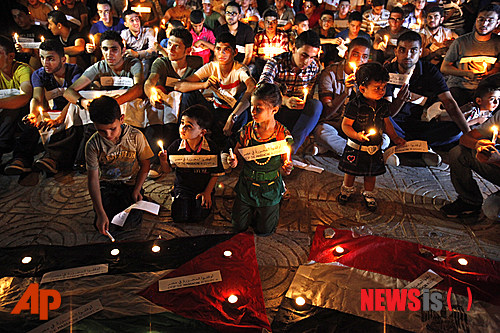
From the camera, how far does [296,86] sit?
15.1 ft

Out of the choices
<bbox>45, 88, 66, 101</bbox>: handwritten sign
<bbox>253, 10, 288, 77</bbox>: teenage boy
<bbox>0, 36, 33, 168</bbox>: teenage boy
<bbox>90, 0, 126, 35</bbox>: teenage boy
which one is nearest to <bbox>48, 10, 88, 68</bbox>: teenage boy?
<bbox>90, 0, 126, 35</bbox>: teenage boy

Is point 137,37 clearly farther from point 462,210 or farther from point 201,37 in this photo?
point 462,210

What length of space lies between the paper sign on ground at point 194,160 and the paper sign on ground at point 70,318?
133 centimetres

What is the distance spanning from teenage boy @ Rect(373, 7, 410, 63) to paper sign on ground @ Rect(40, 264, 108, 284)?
567 centimetres

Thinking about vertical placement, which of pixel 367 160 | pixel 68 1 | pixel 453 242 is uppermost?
pixel 68 1

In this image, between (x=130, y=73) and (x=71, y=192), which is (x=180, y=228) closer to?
(x=71, y=192)

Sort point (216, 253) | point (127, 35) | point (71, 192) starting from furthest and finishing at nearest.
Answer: point (127, 35) < point (71, 192) < point (216, 253)

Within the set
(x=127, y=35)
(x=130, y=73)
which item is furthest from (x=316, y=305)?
(x=127, y=35)

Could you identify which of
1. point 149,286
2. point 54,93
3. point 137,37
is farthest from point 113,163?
point 137,37

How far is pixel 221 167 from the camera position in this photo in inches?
127

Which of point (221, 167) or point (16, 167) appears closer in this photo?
point (221, 167)

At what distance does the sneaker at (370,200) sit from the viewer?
3.53 metres

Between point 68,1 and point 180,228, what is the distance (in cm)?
694

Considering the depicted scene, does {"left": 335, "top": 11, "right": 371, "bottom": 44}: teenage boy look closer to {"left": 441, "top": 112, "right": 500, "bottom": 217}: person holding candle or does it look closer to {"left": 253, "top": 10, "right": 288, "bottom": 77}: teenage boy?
{"left": 253, "top": 10, "right": 288, "bottom": 77}: teenage boy
